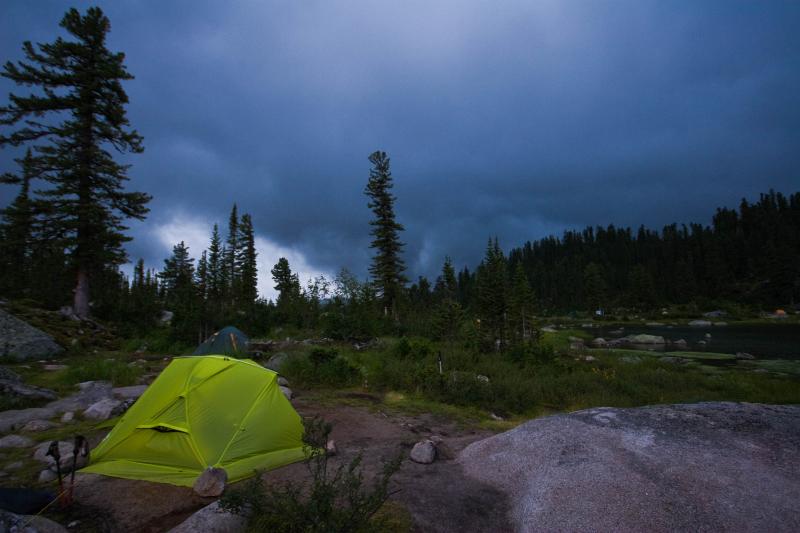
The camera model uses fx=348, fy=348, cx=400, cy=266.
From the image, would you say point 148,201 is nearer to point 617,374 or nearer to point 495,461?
point 495,461

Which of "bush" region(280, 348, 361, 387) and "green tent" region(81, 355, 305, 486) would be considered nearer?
"green tent" region(81, 355, 305, 486)

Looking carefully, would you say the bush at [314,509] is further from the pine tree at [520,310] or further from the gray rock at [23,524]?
the pine tree at [520,310]

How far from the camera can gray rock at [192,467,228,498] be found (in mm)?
4570

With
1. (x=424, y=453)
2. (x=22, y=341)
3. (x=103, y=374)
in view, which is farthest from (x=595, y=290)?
(x=22, y=341)

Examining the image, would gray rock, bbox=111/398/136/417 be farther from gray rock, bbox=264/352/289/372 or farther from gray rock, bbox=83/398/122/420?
gray rock, bbox=264/352/289/372

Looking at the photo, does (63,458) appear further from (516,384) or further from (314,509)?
(516,384)

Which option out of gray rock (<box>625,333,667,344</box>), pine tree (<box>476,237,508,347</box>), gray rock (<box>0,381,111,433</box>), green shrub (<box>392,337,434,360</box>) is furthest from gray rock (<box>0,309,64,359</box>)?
gray rock (<box>625,333,667,344</box>)

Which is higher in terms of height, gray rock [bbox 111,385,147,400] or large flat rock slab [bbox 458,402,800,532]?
gray rock [bbox 111,385,147,400]

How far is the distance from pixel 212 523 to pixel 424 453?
3.17m

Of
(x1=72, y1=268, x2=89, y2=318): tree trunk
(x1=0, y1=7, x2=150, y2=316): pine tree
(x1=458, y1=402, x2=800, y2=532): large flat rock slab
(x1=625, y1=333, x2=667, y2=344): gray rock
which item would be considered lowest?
(x1=625, y1=333, x2=667, y2=344): gray rock

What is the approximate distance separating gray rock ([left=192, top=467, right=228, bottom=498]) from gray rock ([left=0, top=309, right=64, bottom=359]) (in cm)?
1377

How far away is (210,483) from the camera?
462 centimetres

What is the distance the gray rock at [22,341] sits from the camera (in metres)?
12.8

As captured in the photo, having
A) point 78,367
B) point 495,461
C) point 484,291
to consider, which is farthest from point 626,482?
point 78,367
